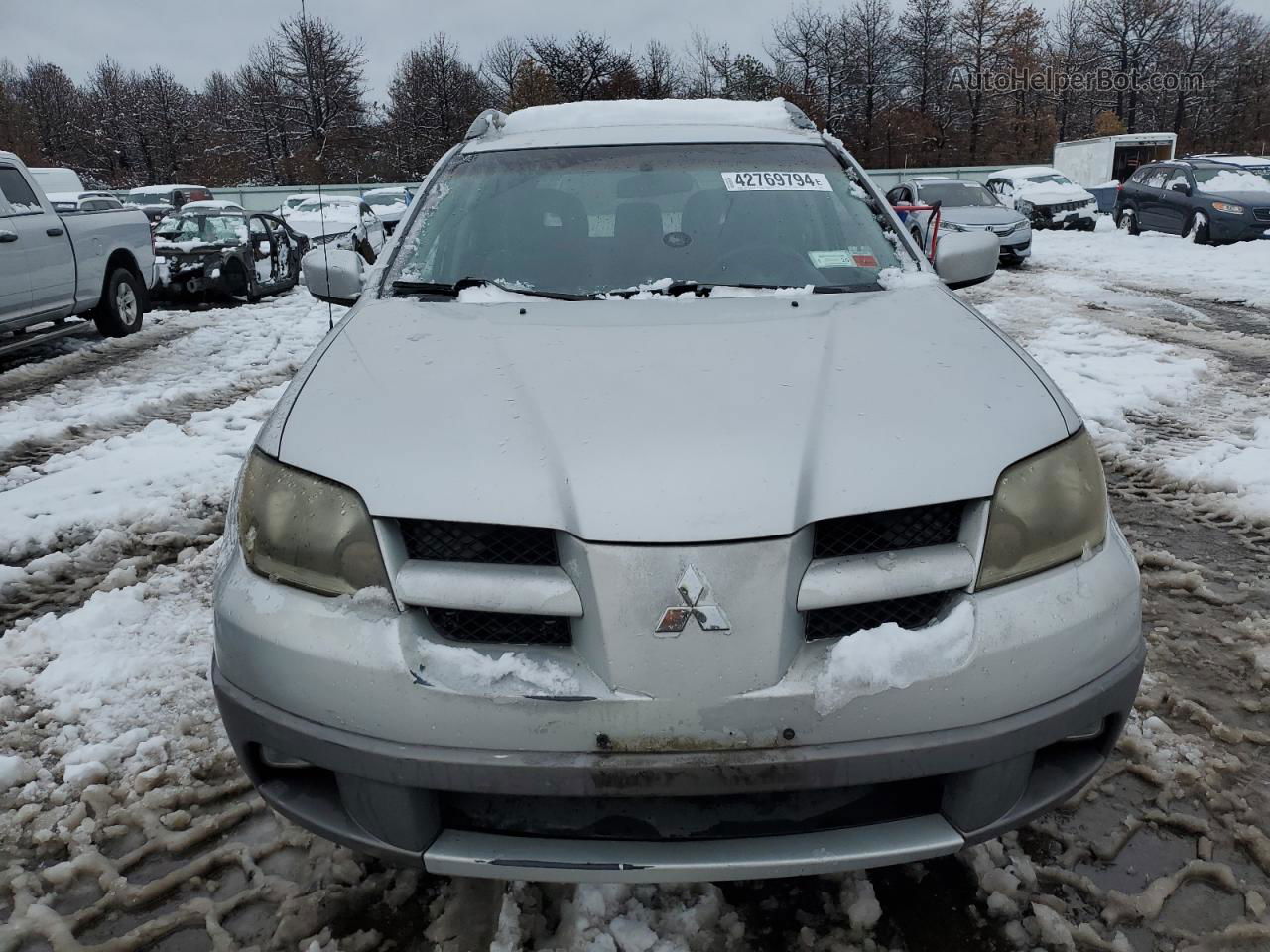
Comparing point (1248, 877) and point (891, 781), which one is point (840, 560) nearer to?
point (891, 781)

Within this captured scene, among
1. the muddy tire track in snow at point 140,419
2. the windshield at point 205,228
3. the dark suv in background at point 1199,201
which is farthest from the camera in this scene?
the dark suv in background at point 1199,201

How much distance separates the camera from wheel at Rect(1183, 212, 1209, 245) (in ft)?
50.7

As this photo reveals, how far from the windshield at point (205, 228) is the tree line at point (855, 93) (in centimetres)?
3652

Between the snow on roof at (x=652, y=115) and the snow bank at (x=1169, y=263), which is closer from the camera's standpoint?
the snow on roof at (x=652, y=115)

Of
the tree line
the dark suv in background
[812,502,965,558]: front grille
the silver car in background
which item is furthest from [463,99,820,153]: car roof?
the tree line

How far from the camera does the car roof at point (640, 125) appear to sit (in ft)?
10.1

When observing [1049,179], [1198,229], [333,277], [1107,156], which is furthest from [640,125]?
[1107,156]

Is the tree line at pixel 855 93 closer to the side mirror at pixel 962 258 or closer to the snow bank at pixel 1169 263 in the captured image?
the snow bank at pixel 1169 263

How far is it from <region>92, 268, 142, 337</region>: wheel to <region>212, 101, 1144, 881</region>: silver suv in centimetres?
881

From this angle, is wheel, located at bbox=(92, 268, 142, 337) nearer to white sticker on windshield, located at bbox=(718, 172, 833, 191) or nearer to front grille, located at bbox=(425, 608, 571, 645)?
white sticker on windshield, located at bbox=(718, 172, 833, 191)

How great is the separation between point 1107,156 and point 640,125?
3289cm

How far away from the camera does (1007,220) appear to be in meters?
14.6

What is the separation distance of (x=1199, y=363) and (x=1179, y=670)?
499 centimetres

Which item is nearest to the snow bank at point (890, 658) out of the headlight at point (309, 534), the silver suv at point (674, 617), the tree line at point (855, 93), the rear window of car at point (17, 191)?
the silver suv at point (674, 617)
